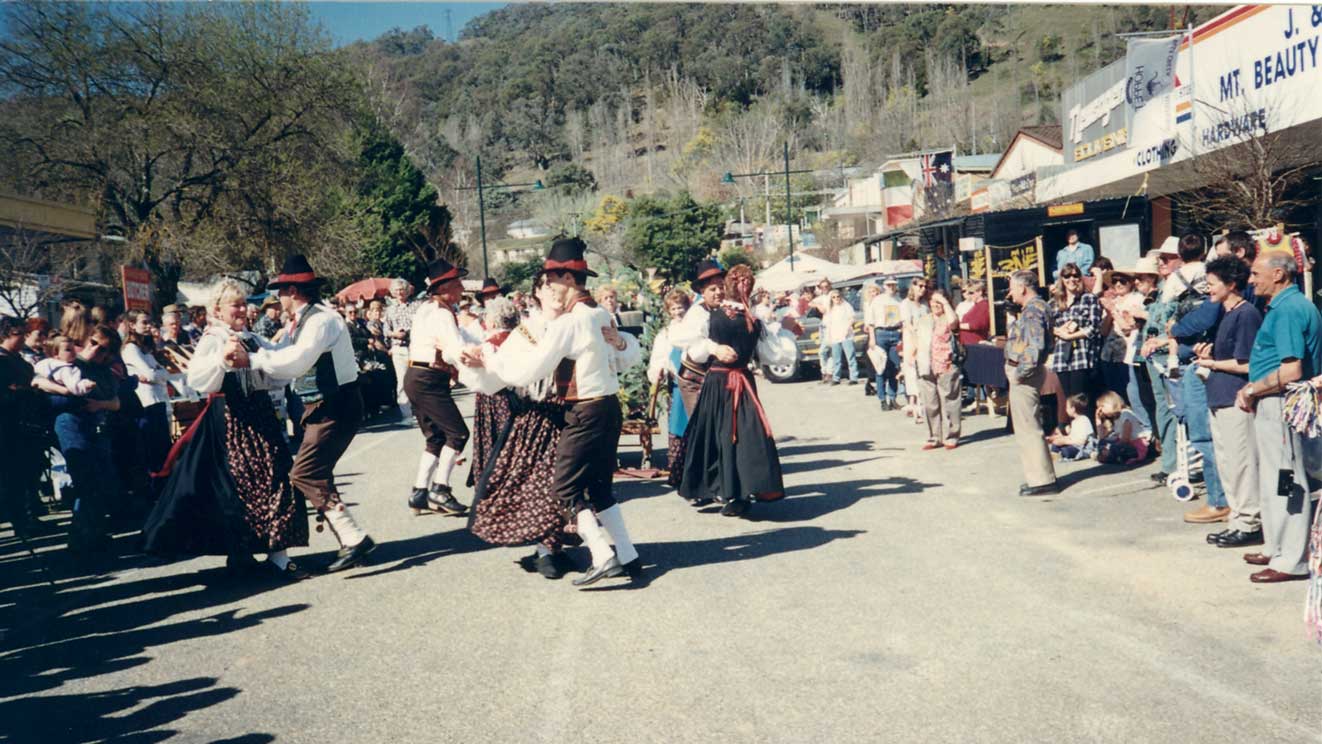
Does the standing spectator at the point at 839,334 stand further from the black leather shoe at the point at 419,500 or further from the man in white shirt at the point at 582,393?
the man in white shirt at the point at 582,393

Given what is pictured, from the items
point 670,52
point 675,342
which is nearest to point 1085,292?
point 675,342

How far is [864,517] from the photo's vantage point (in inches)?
320

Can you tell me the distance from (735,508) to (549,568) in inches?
81.6

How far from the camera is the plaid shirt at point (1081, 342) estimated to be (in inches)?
392

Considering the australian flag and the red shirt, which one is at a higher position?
the australian flag

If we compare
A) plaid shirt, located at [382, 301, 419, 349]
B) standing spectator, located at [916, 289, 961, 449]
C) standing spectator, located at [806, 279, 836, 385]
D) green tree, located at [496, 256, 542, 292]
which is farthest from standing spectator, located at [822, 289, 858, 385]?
green tree, located at [496, 256, 542, 292]

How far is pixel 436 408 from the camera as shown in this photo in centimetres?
895

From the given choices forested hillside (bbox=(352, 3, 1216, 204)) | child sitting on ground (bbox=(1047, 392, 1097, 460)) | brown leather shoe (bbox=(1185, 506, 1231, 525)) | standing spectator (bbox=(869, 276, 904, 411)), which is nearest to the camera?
brown leather shoe (bbox=(1185, 506, 1231, 525))

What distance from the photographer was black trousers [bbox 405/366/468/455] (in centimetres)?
895

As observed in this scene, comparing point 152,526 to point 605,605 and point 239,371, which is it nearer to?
point 239,371

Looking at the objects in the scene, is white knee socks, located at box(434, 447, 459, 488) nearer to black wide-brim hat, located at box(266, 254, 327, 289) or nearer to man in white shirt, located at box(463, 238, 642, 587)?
black wide-brim hat, located at box(266, 254, 327, 289)

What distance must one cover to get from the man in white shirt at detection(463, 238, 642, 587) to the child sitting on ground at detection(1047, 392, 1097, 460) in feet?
18.1

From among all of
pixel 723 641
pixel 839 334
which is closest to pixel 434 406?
pixel 723 641

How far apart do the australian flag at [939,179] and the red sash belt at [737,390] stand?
34953 mm
